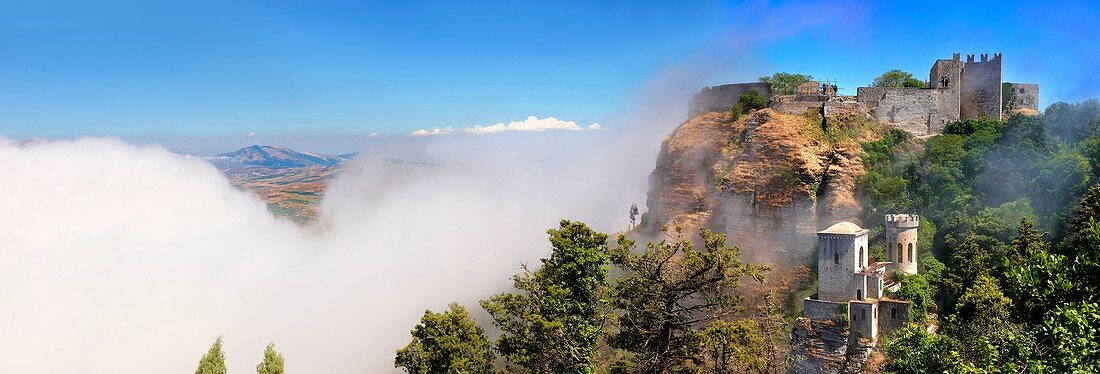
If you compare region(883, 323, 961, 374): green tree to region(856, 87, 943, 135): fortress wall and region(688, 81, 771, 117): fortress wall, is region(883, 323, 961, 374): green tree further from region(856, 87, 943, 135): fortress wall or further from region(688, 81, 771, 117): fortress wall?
region(688, 81, 771, 117): fortress wall

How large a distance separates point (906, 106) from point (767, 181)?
32.3 ft

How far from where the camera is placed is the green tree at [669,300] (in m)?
23.1

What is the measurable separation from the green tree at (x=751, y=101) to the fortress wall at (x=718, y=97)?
278 mm

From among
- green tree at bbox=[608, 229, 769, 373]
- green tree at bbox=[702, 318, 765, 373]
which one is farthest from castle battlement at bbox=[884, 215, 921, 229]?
green tree at bbox=[702, 318, 765, 373]

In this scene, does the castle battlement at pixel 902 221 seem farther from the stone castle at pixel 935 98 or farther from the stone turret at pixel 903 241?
the stone castle at pixel 935 98

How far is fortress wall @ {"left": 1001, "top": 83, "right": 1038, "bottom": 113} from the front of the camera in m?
45.1

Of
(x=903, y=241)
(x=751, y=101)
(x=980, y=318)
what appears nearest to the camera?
(x=980, y=318)

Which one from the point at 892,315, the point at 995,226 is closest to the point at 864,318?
the point at 892,315

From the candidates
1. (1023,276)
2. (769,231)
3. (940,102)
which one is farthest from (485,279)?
(1023,276)

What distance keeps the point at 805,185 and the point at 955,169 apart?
7.52 m

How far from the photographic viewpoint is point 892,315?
3180cm

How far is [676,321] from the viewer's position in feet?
76.0

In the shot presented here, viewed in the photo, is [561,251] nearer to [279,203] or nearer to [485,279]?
[485,279]

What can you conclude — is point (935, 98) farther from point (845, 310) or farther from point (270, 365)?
point (270, 365)
